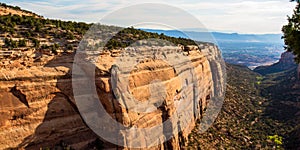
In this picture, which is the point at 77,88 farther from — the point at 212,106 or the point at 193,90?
the point at 212,106

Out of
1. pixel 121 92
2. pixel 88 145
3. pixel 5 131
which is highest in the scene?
pixel 121 92

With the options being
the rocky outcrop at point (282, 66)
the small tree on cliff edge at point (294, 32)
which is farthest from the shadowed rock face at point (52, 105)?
the rocky outcrop at point (282, 66)

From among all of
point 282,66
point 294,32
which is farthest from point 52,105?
point 282,66

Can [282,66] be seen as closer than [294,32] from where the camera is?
No

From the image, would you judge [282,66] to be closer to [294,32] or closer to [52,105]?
[294,32]

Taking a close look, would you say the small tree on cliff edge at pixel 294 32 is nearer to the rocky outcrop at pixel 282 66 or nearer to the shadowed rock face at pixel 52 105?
the shadowed rock face at pixel 52 105

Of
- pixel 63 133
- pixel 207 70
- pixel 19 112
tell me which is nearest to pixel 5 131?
pixel 19 112

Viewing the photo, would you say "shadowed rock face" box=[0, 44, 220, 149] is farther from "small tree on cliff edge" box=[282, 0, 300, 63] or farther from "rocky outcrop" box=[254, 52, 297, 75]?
"rocky outcrop" box=[254, 52, 297, 75]

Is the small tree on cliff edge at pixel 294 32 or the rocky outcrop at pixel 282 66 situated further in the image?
the rocky outcrop at pixel 282 66

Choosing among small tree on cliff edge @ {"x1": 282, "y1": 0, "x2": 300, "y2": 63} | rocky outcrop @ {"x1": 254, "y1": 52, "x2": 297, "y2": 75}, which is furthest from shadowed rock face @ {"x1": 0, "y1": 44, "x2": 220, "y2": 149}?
rocky outcrop @ {"x1": 254, "y1": 52, "x2": 297, "y2": 75}
